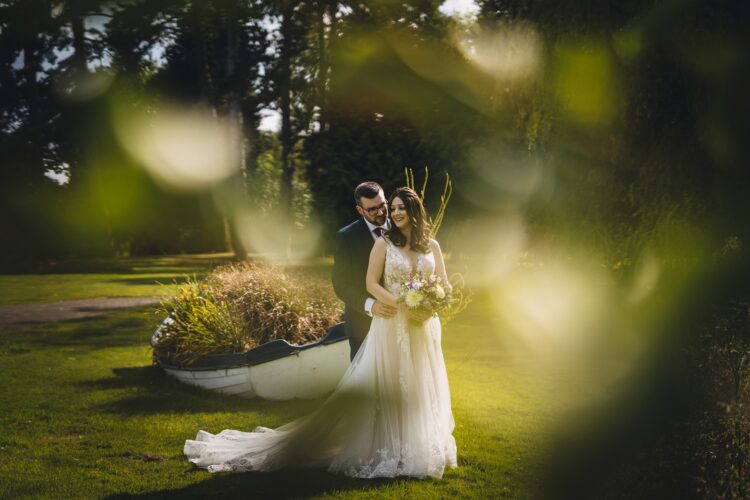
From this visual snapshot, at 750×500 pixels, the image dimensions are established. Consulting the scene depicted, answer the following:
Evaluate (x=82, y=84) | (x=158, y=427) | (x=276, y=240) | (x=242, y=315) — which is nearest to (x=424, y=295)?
(x=158, y=427)

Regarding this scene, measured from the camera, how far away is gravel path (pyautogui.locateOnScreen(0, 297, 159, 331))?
14.2 meters

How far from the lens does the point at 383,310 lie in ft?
17.1

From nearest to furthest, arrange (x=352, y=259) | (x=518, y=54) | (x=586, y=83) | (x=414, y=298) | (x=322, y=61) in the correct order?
(x=414, y=298) → (x=352, y=259) → (x=586, y=83) → (x=518, y=54) → (x=322, y=61)

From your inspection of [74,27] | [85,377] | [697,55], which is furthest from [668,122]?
[74,27]

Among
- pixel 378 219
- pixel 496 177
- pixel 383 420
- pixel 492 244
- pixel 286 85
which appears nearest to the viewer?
pixel 383 420

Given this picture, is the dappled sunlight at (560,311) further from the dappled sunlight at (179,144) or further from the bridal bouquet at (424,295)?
the dappled sunlight at (179,144)

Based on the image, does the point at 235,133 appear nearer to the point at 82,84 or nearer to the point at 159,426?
the point at 82,84

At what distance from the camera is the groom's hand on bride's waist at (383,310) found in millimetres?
5203

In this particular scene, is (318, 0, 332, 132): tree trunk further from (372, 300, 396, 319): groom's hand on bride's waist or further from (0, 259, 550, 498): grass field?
(372, 300, 396, 319): groom's hand on bride's waist

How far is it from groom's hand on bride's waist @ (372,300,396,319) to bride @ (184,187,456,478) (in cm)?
6

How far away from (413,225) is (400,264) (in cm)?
35

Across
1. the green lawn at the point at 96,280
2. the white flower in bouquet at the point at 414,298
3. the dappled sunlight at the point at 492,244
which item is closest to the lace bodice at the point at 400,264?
the white flower in bouquet at the point at 414,298

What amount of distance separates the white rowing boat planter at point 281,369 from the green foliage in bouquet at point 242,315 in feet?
1.13

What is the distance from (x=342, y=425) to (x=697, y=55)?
6959 mm
